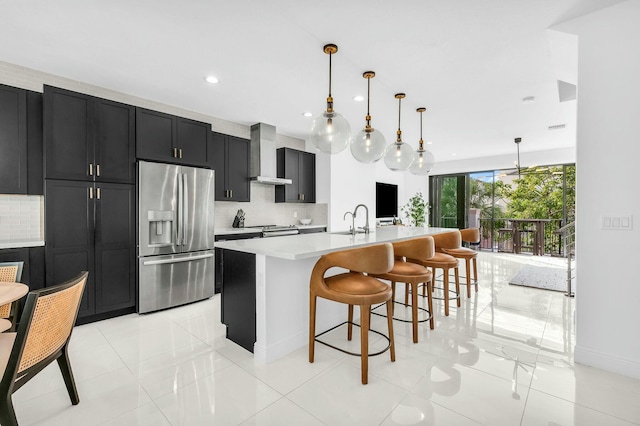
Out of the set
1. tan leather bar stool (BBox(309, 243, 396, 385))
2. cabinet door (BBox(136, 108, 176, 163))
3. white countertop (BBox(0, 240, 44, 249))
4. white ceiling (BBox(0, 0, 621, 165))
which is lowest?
tan leather bar stool (BBox(309, 243, 396, 385))

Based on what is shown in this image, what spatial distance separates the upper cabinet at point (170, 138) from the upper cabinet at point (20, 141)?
0.89 m

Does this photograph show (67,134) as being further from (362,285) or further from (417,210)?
(417,210)

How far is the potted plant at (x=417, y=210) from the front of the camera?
804 centimetres

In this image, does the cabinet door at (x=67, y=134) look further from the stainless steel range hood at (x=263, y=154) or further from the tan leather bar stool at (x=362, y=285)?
the tan leather bar stool at (x=362, y=285)

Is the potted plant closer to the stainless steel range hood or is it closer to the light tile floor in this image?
the stainless steel range hood

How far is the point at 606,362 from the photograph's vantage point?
2.17 meters

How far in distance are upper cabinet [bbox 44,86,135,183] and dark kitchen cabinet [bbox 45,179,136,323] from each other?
124 millimetres

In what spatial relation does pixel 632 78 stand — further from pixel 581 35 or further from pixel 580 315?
pixel 580 315

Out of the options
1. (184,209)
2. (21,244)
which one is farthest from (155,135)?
(21,244)

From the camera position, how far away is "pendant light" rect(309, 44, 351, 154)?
103 inches

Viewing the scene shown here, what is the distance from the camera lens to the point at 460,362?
7.54 feet

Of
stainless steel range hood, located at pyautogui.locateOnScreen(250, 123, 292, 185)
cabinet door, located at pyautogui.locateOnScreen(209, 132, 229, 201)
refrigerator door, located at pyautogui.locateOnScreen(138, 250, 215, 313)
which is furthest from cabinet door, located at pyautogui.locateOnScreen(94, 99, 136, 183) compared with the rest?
stainless steel range hood, located at pyautogui.locateOnScreen(250, 123, 292, 185)

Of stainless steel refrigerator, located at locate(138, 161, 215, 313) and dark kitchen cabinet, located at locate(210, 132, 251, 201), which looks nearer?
stainless steel refrigerator, located at locate(138, 161, 215, 313)

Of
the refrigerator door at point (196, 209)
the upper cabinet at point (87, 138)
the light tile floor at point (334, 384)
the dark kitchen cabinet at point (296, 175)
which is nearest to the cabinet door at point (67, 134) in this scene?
the upper cabinet at point (87, 138)
